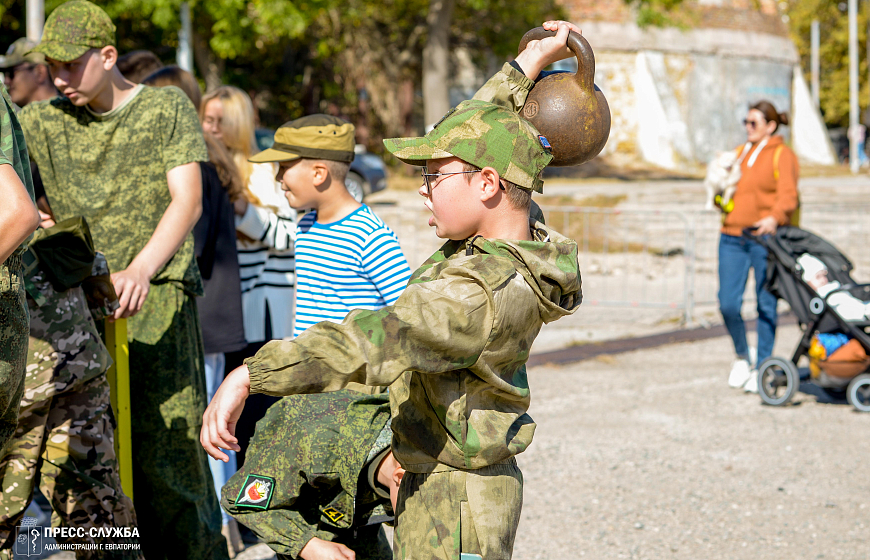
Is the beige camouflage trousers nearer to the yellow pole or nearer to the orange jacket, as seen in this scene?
the yellow pole

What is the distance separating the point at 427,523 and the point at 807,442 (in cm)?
436

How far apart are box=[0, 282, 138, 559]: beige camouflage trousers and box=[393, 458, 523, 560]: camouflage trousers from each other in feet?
4.36

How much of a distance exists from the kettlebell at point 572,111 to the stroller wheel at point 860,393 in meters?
4.68

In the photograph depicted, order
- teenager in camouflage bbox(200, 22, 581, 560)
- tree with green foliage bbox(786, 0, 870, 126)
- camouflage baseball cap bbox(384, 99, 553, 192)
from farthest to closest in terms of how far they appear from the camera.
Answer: tree with green foliage bbox(786, 0, 870, 126) → camouflage baseball cap bbox(384, 99, 553, 192) → teenager in camouflage bbox(200, 22, 581, 560)

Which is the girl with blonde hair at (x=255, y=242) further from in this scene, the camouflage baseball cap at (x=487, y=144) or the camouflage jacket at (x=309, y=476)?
the camouflage baseball cap at (x=487, y=144)

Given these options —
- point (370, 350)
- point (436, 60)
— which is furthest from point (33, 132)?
point (436, 60)

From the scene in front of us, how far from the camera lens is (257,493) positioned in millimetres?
2555

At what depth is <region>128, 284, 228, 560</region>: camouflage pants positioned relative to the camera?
3.61 metres

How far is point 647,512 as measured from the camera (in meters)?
4.73

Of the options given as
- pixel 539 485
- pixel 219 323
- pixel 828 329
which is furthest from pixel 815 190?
pixel 219 323

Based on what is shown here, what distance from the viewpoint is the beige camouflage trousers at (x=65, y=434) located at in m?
2.96

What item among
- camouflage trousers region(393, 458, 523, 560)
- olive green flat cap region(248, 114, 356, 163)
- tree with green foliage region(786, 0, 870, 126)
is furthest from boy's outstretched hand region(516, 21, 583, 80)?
tree with green foliage region(786, 0, 870, 126)

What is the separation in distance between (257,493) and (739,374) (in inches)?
218

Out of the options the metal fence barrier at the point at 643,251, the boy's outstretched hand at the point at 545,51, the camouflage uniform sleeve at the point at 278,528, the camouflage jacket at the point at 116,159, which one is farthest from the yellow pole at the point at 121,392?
the metal fence barrier at the point at 643,251
